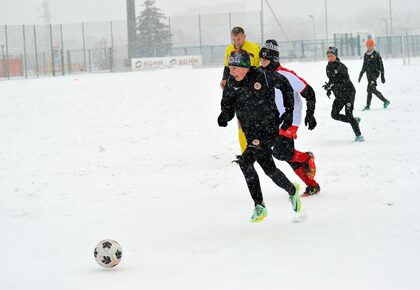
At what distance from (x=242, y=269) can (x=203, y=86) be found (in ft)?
72.2

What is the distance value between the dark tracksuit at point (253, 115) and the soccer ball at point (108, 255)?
1.61 meters

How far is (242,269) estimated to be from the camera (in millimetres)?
5543

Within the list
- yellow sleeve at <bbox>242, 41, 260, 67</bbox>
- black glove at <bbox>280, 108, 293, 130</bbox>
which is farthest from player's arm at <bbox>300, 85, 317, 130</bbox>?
yellow sleeve at <bbox>242, 41, 260, 67</bbox>

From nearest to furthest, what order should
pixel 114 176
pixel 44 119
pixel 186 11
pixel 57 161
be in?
pixel 114 176 < pixel 57 161 < pixel 44 119 < pixel 186 11

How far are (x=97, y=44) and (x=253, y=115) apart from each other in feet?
151

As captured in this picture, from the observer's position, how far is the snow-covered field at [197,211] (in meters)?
5.47

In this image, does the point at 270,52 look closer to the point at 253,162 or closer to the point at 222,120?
the point at 222,120

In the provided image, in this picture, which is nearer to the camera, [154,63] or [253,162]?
[253,162]

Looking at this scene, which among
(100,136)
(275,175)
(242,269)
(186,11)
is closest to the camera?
(242,269)

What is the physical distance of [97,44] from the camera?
5150 cm

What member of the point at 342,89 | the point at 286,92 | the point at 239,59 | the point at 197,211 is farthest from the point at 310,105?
the point at 342,89

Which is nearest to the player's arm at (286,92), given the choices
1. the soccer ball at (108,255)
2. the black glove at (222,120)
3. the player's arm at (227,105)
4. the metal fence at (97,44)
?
the player's arm at (227,105)

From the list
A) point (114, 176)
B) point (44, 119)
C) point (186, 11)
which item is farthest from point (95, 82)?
point (186, 11)

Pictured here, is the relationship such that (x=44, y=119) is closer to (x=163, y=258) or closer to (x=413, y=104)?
(x=413, y=104)
